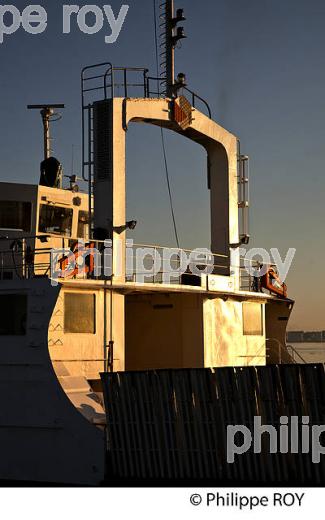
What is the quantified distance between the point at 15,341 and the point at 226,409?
5.19 meters

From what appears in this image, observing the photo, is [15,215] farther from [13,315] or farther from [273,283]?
[273,283]

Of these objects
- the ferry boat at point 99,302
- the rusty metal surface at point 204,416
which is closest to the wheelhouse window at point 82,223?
the ferry boat at point 99,302

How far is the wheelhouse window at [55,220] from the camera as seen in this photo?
995 inches

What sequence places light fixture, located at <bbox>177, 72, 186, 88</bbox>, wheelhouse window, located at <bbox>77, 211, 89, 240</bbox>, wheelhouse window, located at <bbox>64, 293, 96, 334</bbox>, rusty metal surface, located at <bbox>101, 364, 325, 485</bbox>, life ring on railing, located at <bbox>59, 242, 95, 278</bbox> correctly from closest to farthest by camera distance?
rusty metal surface, located at <bbox>101, 364, 325, 485</bbox> < life ring on railing, located at <bbox>59, 242, 95, 278</bbox> < wheelhouse window, located at <bbox>64, 293, 96, 334</bbox> < light fixture, located at <bbox>177, 72, 186, 88</bbox> < wheelhouse window, located at <bbox>77, 211, 89, 240</bbox>

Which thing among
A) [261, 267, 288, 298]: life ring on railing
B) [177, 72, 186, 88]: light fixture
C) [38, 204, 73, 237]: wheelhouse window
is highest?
[177, 72, 186, 88]: light fixture

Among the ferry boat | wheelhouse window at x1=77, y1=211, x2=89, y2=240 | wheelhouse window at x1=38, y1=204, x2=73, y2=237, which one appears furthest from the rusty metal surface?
wheelhouse window at x1=77, y1=211, x2=89, y2=240

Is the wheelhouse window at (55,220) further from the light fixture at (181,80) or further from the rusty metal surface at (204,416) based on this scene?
the rusty metal surface at (204,416)

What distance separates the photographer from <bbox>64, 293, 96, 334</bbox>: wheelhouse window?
20.2m

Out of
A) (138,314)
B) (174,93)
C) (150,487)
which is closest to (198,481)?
(150,487)

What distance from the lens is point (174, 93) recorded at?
941 inches

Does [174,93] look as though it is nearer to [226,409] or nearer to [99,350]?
[99,350]

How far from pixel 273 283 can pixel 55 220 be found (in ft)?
21.9

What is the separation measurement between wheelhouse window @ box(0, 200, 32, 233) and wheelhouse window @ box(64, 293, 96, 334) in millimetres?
4924

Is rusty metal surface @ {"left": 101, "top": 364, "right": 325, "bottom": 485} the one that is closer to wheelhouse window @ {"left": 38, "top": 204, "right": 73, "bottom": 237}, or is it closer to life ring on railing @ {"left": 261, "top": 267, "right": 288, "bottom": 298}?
wheelhouse window @ {"left": 38, "top": 204, "right": 73, "bottom": 237}
